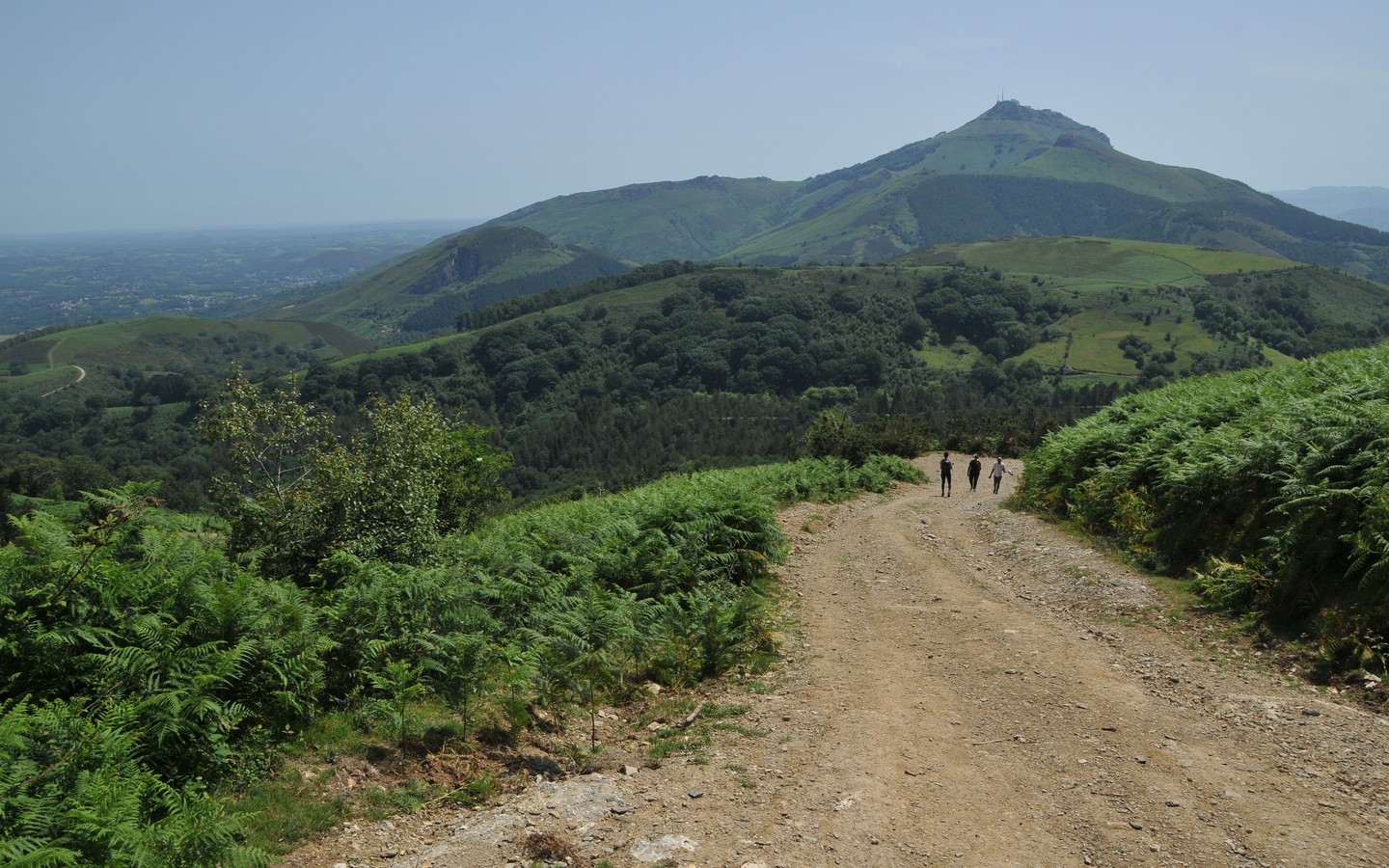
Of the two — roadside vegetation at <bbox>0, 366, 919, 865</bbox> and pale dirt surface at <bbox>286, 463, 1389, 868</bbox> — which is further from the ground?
roadside vegetation at <bbox>0, 366, 919, 865</bbox>

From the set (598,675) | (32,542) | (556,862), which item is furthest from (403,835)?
(32,542)

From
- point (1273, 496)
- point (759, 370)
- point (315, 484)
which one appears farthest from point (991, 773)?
A: point (759, 370)

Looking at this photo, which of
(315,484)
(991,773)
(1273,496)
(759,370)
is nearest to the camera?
(991,773)

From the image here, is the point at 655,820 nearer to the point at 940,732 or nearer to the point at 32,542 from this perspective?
the point at 940,732

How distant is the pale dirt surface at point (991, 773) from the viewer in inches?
241

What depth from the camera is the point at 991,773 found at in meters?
7.44

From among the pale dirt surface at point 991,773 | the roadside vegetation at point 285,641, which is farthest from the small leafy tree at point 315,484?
the pale dirt surface at point 991,773

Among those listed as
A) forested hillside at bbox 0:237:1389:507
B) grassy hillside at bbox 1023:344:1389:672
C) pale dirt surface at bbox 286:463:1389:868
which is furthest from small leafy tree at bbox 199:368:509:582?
forested hillside at bbox 0:237:1389:507

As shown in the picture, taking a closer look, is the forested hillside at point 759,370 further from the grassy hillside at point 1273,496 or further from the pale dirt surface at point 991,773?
the pale dirt surface at point 991,773

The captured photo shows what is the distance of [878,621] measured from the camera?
13109 mm

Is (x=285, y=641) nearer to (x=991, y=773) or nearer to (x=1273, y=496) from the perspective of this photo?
(x=991, y=773)

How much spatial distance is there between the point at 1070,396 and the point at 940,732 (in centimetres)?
13010

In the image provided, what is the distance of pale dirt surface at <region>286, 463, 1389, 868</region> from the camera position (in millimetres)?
6121

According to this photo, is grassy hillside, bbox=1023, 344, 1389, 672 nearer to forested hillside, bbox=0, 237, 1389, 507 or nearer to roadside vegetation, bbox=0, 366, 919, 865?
roadside vegetation, bbox=0, 366, 919, 865
